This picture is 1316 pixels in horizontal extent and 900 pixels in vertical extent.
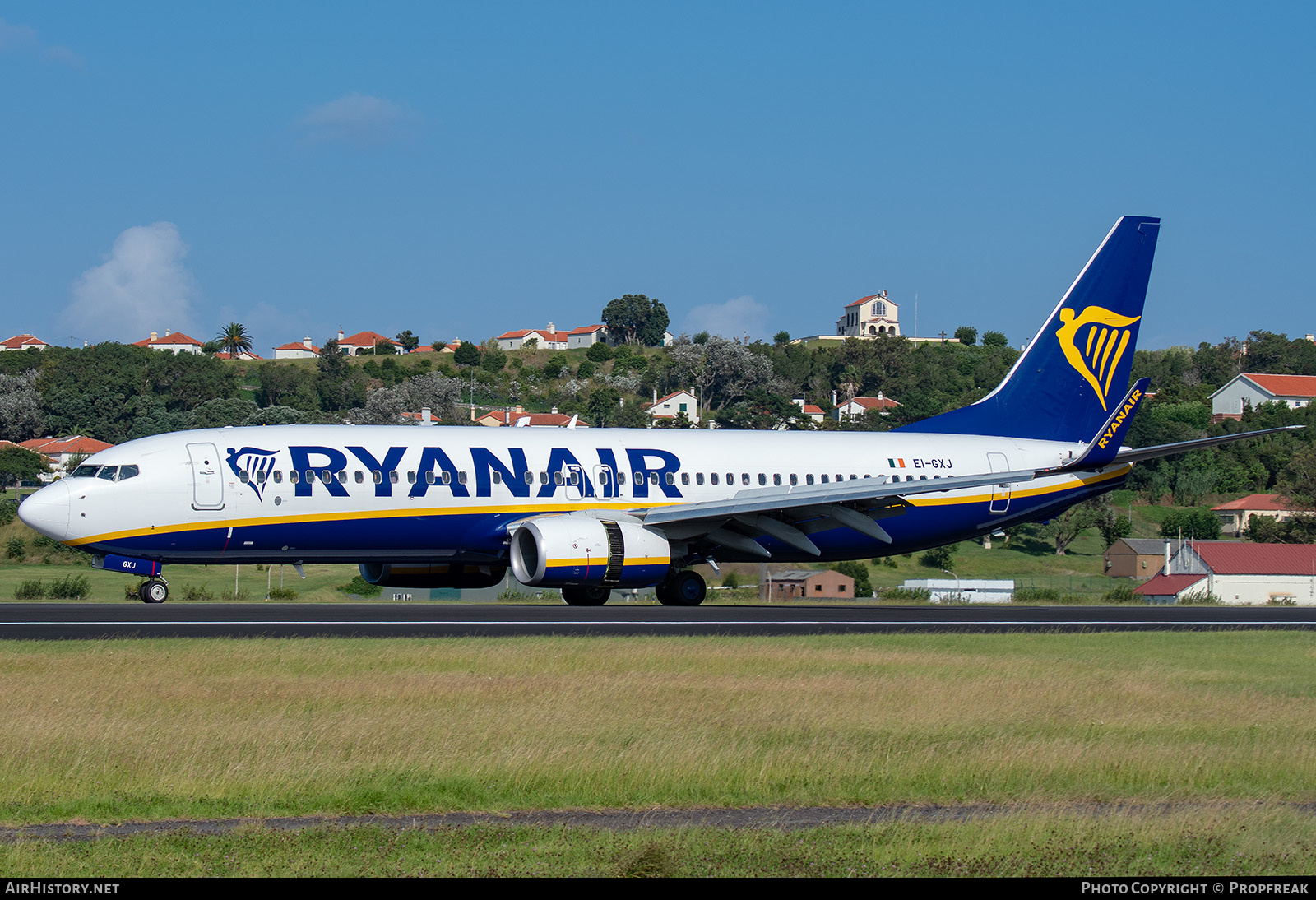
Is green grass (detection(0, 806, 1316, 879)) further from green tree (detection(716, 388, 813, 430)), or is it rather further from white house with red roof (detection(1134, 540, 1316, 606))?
green tree (detection(716, 388, 813, 430))

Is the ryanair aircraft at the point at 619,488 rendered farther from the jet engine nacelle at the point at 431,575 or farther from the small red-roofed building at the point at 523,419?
the small red-roofed building at the point at 523,419

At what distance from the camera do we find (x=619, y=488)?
32.6 m

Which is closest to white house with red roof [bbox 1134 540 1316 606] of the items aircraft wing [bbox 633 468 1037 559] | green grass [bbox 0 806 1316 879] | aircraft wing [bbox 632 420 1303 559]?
aircraft wing [bbox 632 420 1303 559]

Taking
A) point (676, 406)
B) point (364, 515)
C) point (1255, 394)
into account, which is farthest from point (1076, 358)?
point (1255, 394)

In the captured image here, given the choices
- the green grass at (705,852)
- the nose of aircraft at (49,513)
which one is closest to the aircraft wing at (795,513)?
the nose of aircraft at (49,513)

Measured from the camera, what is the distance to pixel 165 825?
1003 centimetres

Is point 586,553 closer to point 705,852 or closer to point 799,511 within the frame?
point 799,511

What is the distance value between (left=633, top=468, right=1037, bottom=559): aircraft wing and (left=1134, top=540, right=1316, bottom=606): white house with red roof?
28.3 meters

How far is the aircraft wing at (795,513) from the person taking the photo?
103 ft

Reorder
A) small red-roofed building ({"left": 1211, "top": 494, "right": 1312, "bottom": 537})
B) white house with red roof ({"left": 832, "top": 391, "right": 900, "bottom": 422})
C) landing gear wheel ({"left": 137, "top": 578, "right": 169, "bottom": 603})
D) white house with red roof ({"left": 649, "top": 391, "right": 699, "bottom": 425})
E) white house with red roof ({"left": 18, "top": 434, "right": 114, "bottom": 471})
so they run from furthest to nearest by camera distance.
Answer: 1. white house with red roof ({"left": 832, "top": 391, "right": 900, "bottom": 422})
2. white house with red roof ({"left": 649, "top": 391, "right": 699, "bottom": 425})
3. white house with red roof ({"left": 18, "top": 434, "right": 114, "bottom": 471})
4. small red-roofed building ({"left": 1211, "top": 494, "right": 1312, "bottom": 537})
5. landing gear wheel ({"left": 137, "top": 578, "right": 169, "bottom": 603})

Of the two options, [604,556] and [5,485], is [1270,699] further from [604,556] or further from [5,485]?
[5,485]

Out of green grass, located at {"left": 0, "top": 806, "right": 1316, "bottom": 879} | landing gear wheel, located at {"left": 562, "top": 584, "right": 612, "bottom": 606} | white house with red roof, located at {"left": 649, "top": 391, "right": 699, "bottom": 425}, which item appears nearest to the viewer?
green grass, located at {"left": 0, "top": 806, "right": 1316, "bottom": 879}

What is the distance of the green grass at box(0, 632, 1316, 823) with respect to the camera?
11.3 m

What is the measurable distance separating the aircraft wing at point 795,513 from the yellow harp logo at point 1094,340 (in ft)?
24.3
